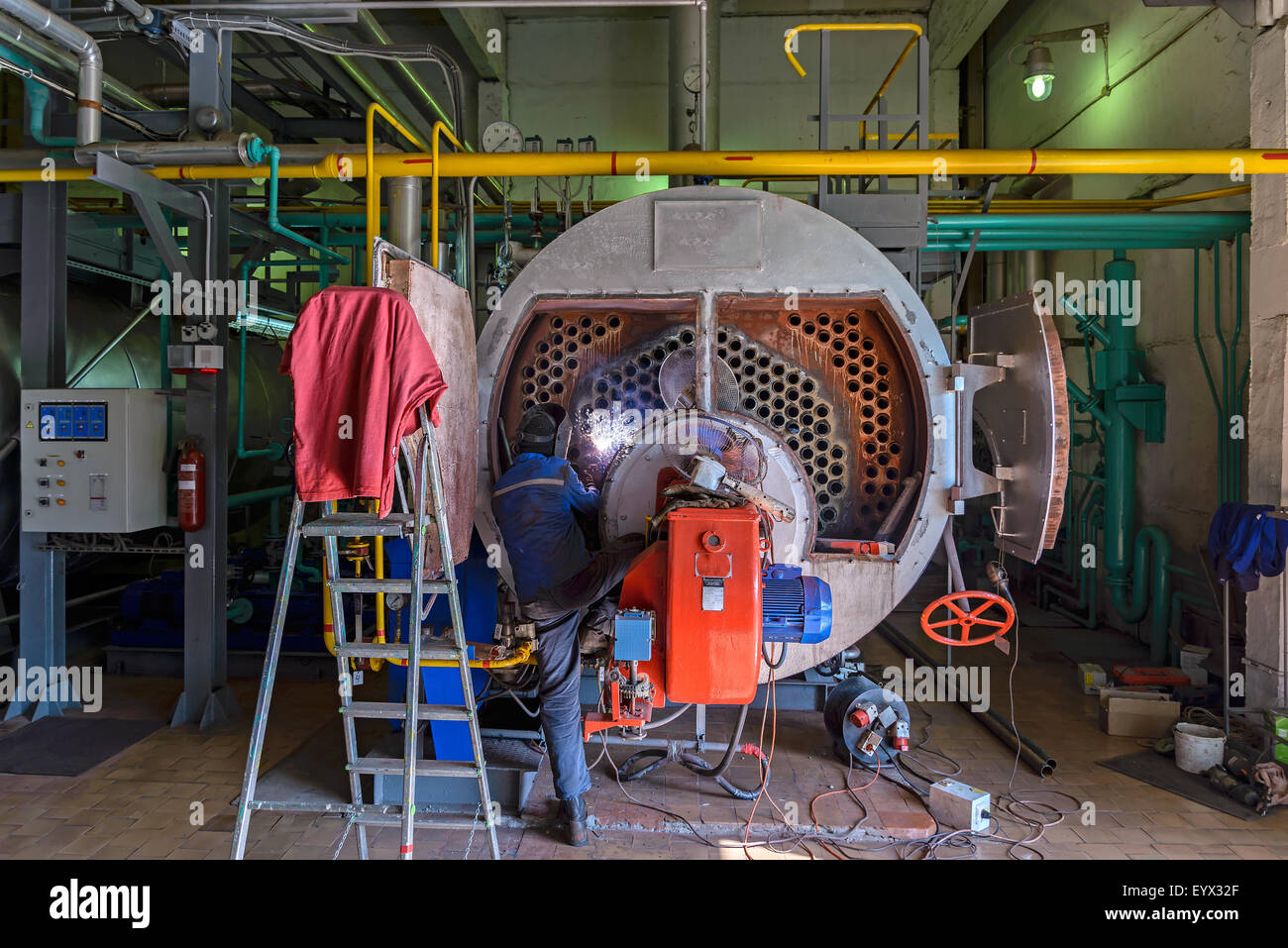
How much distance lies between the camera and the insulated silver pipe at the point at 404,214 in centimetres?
351

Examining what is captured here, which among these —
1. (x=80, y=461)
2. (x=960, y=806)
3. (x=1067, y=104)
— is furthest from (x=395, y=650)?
(x=1067, y=104)

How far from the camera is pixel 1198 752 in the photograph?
12.7 feet

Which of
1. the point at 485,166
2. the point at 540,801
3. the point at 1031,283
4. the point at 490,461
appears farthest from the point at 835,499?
the point at 1031,283

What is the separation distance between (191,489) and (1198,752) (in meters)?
5.32

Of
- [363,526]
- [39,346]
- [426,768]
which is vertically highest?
[39,346]

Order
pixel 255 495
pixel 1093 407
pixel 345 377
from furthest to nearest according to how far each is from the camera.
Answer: pixel 255 495 < pixel 1093 407 < pixel 345 377

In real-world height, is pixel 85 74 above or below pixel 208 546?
above

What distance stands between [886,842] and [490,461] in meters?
2.23

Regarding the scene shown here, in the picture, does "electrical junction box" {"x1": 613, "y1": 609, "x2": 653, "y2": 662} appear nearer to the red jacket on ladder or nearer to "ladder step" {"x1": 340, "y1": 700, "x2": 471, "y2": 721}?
"ladder step" {"x1": 340, "y1": 700, "x2": 471, "y2": 721}

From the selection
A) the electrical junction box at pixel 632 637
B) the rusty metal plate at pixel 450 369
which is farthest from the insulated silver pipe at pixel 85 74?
the electrical junction box at pixel 632 637

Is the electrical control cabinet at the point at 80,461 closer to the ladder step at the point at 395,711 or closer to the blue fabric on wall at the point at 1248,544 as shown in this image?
the ladder step at the point at 395,711

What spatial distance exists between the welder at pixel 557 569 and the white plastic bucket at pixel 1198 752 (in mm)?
2931

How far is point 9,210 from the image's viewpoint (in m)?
4.49

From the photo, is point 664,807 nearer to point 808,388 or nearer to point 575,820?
point 575,820
